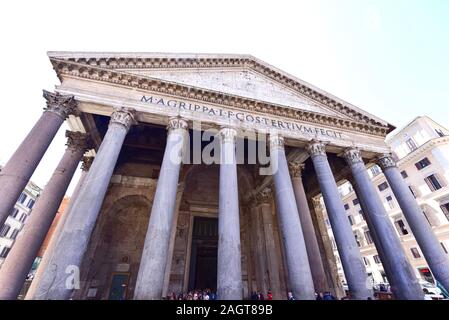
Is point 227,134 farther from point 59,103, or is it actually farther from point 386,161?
point 386,161

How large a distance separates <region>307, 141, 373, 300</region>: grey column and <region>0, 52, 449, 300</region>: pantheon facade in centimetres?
5

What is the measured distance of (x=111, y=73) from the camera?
8602 mm

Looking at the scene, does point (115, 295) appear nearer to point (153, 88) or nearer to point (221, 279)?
point (221, 279)

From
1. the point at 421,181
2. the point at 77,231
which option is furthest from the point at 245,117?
the point at 421,181

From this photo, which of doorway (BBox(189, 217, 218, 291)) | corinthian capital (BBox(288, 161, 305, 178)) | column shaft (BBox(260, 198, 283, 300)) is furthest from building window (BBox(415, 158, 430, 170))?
doorway (BBox(189, 217, 218, 291))

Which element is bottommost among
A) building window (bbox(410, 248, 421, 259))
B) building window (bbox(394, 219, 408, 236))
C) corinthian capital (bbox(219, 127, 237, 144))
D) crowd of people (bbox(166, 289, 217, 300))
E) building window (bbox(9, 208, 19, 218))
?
crowd of people (bbox(166, 289, 217, 300))

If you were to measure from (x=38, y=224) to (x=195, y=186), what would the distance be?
307 inches

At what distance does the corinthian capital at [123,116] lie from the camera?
25.8 feet

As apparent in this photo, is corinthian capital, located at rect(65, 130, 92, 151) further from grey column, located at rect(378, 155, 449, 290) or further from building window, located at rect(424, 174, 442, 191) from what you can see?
building window, located at rect(424, 174, 442, 191)

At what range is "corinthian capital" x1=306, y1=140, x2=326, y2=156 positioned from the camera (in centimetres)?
978

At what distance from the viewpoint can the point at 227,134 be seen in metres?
8.87

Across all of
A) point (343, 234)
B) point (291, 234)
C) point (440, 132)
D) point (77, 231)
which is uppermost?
point (440, 132)
